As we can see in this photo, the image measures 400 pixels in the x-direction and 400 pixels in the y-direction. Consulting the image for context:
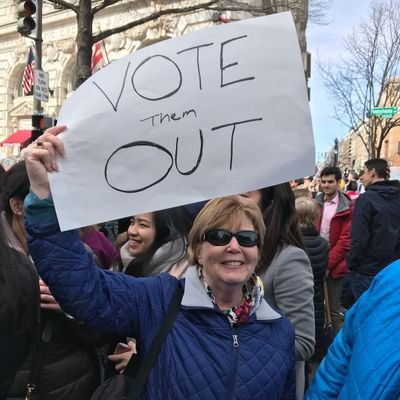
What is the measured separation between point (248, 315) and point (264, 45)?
0.91 meters

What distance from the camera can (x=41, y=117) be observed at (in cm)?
904

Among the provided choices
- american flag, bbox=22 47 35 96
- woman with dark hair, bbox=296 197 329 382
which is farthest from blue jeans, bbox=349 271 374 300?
american flag, bbox=22 47 35 96

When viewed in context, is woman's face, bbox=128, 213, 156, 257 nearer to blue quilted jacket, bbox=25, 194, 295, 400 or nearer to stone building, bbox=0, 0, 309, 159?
blue quilted jacket, bbox=25, 194, 295, 400

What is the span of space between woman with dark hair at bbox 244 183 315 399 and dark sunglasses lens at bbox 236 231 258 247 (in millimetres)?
638

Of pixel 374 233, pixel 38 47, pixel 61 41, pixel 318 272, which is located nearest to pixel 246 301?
pixel 318 272

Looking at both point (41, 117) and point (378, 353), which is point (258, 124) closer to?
point (378, 353)

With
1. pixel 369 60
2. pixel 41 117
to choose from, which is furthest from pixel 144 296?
pixel 369 60

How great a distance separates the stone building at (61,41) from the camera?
58.9 feet

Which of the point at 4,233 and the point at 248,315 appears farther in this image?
the point at 248,315

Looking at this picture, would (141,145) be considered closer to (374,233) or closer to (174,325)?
(174,325)

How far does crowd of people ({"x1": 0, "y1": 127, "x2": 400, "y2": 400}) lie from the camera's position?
55.0 inches

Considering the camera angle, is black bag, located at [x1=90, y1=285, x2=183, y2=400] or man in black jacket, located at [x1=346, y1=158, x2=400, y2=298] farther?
man in black jacket, located at [x1=346, y1=158, x2=400, y2=298]

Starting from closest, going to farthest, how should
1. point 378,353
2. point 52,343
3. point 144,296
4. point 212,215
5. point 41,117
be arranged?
point 378,353
point 144,296
point 212,215
point 52,343
point 41,117

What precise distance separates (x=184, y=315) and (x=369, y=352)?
599 millimetres
